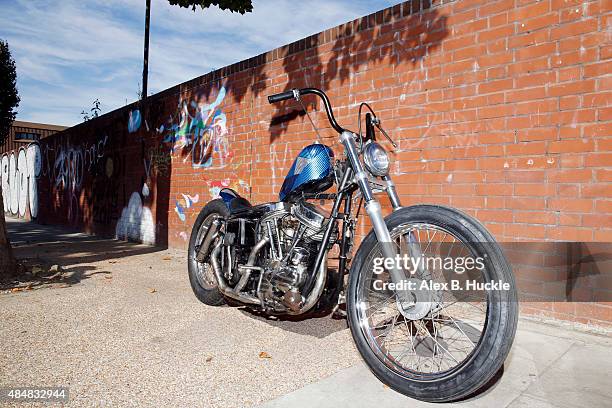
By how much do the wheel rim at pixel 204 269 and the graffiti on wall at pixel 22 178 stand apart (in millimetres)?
12615

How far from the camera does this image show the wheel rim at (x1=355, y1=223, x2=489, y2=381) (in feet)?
7.18

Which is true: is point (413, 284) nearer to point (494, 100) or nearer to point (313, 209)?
point (313, 209)

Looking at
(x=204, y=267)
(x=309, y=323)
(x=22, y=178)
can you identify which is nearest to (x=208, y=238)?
(x=204, y=267)

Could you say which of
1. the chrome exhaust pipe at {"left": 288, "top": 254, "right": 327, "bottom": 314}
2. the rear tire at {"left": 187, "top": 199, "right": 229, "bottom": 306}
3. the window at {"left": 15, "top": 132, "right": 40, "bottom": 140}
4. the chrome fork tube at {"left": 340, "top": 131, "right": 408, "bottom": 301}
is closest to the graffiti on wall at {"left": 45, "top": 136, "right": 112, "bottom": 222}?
the rear tire at {"left": 187, "top": 199, "right": 229, "bottom": 306}

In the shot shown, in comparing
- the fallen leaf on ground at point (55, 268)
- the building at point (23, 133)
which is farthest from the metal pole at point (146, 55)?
the building at point (23, 133)

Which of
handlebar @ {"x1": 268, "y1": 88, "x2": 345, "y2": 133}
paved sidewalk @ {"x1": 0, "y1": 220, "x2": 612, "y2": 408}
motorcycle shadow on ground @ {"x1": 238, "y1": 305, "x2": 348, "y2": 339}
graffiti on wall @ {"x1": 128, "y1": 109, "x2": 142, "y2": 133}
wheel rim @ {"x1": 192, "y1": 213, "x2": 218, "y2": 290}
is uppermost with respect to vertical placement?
graffiti on wall @ {"x1": 128, "y1": 109, "x2": 142, "y2": 133}

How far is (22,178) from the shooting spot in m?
15.8

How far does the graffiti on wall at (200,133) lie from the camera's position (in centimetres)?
634

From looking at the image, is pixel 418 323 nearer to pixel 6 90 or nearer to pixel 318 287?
pixel 318 287

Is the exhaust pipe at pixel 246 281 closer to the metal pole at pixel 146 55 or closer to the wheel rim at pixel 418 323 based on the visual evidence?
the wheel rim at pixel 418 323

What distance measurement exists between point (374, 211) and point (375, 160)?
29 cm

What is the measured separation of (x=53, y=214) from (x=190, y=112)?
8.32 m

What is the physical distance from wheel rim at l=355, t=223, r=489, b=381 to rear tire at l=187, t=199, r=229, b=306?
1.70 m

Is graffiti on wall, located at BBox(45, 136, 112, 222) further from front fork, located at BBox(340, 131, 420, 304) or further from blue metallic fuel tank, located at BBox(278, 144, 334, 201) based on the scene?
front fork, located at BBox(340, 131, 420, 304)
